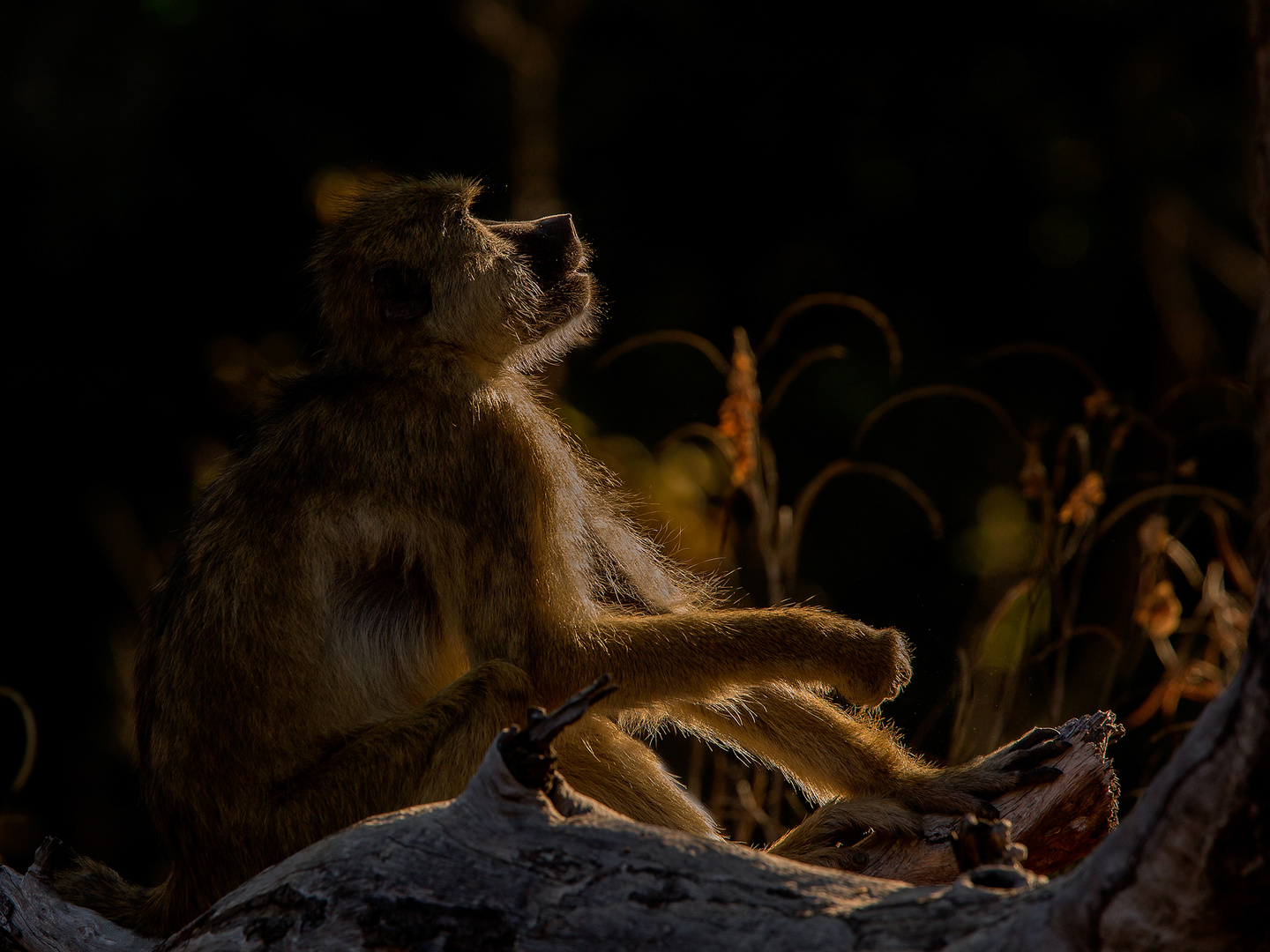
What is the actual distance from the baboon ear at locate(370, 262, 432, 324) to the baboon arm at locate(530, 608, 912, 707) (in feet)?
3.31

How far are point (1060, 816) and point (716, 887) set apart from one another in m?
1.13

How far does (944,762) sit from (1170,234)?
5.80m

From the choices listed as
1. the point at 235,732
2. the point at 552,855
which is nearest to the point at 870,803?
the point at 552,855

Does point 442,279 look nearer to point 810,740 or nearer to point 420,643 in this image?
point 420,643

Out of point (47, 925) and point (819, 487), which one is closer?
point (47, 925)

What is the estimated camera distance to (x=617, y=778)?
3076 millimetres

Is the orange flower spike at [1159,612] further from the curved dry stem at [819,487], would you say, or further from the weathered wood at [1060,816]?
the weathered wood at [1060,816]

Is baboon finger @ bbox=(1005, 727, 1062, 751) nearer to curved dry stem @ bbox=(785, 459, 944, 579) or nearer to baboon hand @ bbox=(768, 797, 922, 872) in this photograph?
baboon hand @ bbox=(768, 797, 922, 872)

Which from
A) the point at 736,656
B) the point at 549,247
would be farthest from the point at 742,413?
the point at 736,656

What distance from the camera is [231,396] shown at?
776cm

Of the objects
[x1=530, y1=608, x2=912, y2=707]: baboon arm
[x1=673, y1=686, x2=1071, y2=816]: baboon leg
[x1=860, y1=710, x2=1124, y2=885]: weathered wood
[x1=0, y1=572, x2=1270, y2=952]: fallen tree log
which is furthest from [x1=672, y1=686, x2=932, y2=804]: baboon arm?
[x1=0, y1=572, x2=1270, y2=952]: fallen tree log

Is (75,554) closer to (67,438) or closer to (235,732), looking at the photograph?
(67,438)

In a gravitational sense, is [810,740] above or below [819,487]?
below

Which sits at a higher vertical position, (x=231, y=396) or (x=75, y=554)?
(x=231, y=396)
